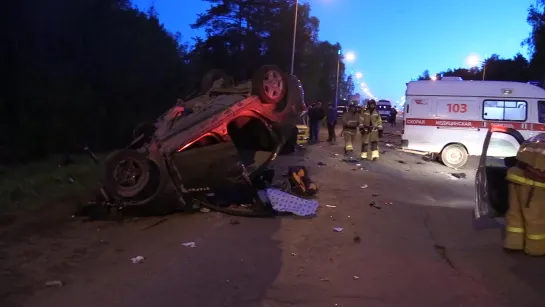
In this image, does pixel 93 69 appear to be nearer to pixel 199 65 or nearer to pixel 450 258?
pixel 199 65

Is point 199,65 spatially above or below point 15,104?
above

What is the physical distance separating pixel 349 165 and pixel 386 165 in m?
1.36

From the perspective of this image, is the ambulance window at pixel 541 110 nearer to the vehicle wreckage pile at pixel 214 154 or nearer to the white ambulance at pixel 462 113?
the white ambulance at pixel 462 113

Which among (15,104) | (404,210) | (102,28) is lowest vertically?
(404,210)

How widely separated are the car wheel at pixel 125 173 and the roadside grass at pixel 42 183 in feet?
7.67

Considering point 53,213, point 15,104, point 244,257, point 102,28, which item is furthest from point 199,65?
point 244,257

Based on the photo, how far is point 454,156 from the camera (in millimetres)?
17547

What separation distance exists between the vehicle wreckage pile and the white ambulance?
328 inches

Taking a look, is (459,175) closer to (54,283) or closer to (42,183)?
(42,183)

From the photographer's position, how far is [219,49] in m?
44.6

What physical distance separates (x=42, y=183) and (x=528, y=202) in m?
9.26

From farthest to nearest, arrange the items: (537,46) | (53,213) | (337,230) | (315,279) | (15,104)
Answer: (537,46)
(15,104)
(53,213)
(337,230)
(315,279)

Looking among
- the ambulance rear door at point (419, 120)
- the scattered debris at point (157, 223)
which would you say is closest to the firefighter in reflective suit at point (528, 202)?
the scattered debris at point (157, 223)

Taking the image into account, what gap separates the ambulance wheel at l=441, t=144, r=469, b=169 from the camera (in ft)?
57.2
